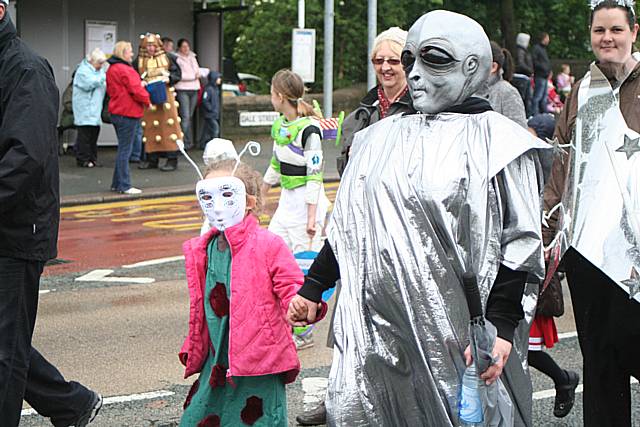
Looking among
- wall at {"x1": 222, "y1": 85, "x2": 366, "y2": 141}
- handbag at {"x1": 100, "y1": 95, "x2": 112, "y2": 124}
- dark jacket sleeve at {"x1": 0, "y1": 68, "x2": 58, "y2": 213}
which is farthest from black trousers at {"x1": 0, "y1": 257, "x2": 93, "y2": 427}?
wall at {"x1": 222, "y1": 85, "x2": 366, "y2": 141}

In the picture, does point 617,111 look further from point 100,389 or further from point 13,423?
point 100,389

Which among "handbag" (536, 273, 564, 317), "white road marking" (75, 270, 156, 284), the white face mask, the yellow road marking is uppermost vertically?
the white face mask

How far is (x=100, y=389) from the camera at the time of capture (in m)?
6.57

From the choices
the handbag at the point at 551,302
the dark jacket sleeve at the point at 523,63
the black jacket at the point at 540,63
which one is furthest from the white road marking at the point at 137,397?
the black jacket at the point at 540,63

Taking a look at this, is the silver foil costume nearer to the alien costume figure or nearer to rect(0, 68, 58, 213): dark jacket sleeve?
the alien costume figure

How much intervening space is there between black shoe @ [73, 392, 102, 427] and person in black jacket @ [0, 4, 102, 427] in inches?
21.9

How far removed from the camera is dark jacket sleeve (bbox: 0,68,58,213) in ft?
14.9

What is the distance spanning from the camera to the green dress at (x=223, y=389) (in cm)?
498

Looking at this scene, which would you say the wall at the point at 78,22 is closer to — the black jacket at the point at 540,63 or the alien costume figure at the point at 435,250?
the black jacket at the point at 540,63

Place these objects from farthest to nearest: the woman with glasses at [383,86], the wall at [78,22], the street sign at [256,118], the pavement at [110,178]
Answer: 1. the street sign at [256,118]
2. the wall at [78,22]
3. the pavement at [110,178]
4. the woman with glasses at [383,86]

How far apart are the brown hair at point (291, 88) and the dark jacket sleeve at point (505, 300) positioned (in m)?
4.32

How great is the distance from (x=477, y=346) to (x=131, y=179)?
47.0 feet

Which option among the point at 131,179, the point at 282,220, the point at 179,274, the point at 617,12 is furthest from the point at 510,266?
the point at 131,179

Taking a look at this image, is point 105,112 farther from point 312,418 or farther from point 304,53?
point 312,418
